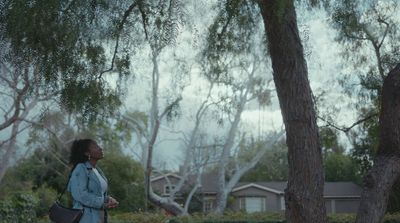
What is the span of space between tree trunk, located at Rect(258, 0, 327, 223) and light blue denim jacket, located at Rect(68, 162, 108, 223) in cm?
192

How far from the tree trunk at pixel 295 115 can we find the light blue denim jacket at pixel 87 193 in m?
1.92

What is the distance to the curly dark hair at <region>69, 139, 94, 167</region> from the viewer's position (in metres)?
6.00

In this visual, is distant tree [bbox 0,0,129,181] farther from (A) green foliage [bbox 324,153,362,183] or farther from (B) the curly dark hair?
(A) green foliage [bbox 324,153,362,183]

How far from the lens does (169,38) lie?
7070 millimetres

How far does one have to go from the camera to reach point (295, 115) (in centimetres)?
632

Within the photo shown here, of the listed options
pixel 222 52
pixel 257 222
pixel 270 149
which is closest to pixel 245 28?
pixel 222 52

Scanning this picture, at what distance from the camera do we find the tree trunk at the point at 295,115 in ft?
20.1

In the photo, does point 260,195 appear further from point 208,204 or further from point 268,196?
point 208,204

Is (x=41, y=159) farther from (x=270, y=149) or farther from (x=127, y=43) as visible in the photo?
(x=127, y=43)

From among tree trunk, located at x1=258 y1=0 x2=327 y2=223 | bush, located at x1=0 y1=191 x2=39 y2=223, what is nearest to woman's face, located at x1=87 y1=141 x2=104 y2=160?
tree trunk, located at x1=258 y1=0 x2=327 y2=223

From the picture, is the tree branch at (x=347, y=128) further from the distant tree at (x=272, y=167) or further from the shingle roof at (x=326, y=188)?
the shingle roof at (x=326, y=188)

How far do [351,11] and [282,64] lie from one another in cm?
163

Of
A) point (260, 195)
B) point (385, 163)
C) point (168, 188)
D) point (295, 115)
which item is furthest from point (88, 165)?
point (260, 195)

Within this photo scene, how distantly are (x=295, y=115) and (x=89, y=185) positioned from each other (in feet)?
7.30
